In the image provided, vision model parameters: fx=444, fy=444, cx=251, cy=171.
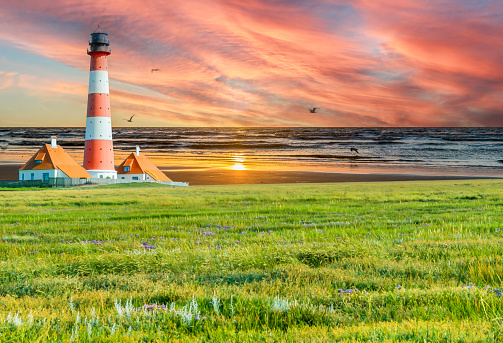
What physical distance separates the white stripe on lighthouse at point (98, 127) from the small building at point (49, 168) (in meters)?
5.03

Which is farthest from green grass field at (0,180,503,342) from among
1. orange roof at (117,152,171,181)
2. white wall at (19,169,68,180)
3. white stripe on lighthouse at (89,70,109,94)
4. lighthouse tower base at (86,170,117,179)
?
orange roof at (117,152,171,181)

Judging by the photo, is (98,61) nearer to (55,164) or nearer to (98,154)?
(98,154)

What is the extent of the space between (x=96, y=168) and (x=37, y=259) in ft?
144

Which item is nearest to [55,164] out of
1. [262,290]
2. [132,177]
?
[132,177]

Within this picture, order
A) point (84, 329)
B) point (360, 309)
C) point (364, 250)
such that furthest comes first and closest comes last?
point (364, 250) < point (360, 309) < point (84, 329)

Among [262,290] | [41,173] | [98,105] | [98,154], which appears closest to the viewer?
[262,290]

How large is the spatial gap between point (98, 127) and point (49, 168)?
26.9ft

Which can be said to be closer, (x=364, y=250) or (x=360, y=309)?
(x=360, y=309)

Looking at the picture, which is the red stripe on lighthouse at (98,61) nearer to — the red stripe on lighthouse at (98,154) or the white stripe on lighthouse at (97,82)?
the white stripe on lighthouse at (97,82)

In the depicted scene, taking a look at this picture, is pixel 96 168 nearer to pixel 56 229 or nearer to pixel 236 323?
pixel 56 229

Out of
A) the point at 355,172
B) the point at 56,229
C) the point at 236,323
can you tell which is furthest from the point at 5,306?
the point at 355,172

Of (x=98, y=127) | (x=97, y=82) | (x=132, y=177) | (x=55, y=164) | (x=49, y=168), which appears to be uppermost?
(x=97, y=82)

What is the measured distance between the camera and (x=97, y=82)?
1854 inches

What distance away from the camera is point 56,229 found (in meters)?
14.3
